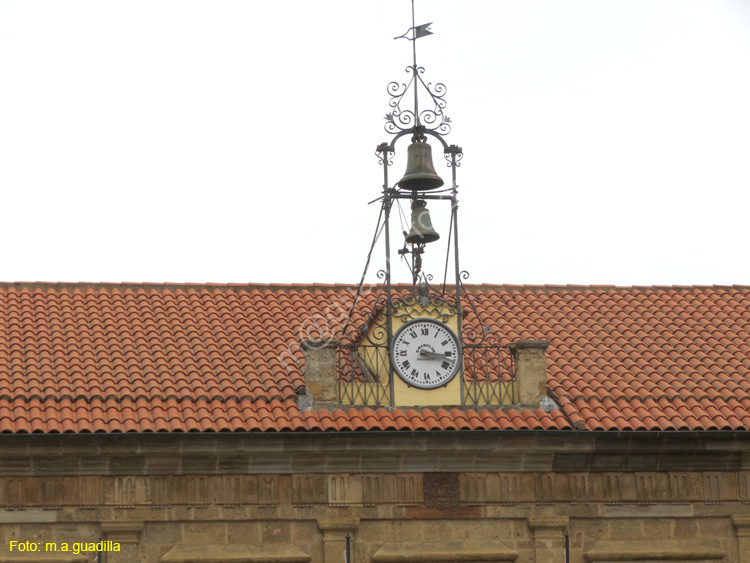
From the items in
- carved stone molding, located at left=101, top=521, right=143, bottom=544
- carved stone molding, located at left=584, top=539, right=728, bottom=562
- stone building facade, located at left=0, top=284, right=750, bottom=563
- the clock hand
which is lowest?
carved stone molding, located at left=584, top=539, right=728, bottom=562

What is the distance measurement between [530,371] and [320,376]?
8.10 feet

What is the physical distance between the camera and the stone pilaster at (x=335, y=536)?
1523 cm

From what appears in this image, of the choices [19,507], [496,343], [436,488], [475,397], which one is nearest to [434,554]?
[436,488]

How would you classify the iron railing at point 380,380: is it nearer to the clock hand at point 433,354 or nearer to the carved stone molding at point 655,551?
the clock hand at point 433,354

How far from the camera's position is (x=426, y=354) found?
15914 mm

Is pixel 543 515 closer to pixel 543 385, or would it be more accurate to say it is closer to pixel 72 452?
pixel 543 385

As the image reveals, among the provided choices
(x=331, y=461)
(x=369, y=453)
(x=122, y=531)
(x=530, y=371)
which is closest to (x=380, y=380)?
(x=369, y=453)

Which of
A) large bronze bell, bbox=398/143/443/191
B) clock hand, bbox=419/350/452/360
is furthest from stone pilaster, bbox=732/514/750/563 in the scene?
large bronze bell, bbox=398/143/443/191

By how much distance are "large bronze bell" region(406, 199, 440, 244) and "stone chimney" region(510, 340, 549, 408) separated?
1633mm

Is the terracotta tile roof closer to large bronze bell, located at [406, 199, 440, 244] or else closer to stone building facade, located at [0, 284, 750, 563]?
stone building facade, located at [0, 284, 750, 563]

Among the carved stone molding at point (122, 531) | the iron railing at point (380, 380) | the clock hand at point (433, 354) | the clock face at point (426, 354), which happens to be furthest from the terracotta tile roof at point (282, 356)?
the carved stone molding at point (122, 531)

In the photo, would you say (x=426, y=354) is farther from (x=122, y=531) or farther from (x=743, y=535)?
(x=743, y=535)

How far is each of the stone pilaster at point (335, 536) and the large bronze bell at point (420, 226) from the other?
136 inches

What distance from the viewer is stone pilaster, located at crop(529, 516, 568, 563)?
15.6m
